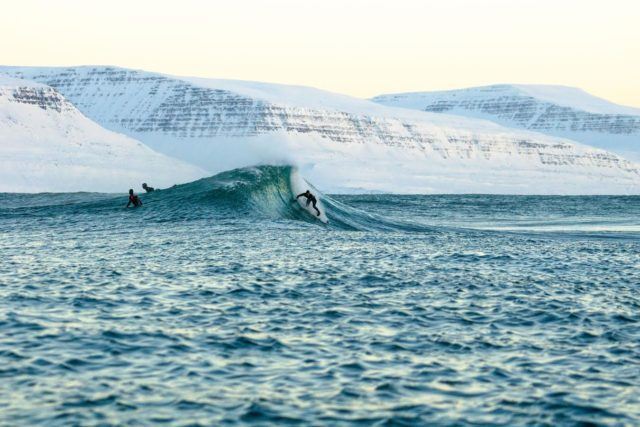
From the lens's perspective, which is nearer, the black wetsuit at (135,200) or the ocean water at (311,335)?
the ocean water at (311,335)

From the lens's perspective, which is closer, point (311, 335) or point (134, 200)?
point (311, 335)

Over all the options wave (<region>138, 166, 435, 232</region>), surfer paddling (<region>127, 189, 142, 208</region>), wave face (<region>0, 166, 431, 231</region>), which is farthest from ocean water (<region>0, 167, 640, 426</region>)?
surfer paddling (<region>127, 189, 142, 208</region>)

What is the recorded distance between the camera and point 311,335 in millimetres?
18578

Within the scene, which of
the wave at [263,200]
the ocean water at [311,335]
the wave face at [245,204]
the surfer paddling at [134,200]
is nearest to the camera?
the ocean water at [311,335]

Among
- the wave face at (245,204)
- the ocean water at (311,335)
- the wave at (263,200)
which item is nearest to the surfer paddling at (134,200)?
the wave face at (245,204)

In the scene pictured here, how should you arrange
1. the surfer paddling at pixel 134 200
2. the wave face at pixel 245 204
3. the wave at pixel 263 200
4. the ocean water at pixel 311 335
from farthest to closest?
the surfer paddling at pixel 134 200 < the wave at pixel 263 200 < the wave face at pixel 245 204 < the ocean water at pixel 311 335

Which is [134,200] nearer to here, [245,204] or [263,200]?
[245,204]

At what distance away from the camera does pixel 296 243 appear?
39.2 metres

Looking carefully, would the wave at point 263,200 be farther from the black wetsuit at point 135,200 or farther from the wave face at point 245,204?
the black wetsuit at point 135,200

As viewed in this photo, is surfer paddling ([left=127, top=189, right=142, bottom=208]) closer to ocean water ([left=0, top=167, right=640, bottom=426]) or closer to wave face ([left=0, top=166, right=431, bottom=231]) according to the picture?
wave face ([left=0, top=166, right=431, bottom=231])

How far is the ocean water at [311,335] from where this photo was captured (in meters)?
13.5

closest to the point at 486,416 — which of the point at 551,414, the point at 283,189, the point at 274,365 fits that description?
the point at 551,414

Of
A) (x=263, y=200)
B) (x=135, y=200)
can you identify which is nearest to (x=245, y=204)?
(x=263, y=200)

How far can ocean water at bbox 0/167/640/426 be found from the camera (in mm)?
13547
